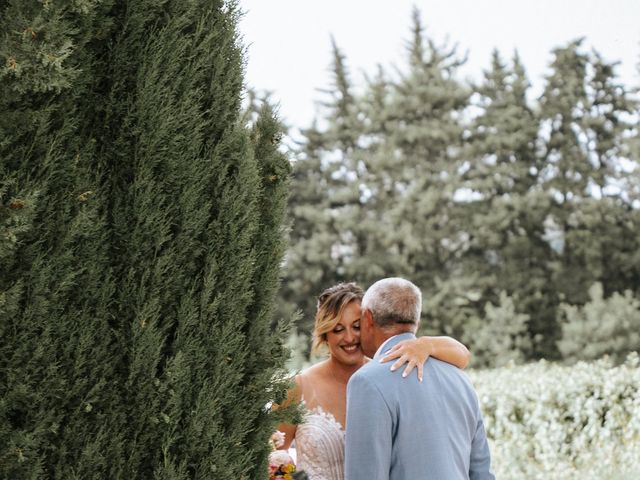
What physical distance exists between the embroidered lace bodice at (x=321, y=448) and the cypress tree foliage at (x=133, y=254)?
1.02m

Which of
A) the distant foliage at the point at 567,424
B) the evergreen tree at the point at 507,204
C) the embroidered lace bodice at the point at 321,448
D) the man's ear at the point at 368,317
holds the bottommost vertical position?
the distant foliage at the point at 567,424

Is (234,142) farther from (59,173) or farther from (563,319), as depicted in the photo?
(563,319)

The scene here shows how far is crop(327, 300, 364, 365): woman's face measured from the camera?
404cm

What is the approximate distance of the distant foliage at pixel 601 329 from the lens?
25.2 metres

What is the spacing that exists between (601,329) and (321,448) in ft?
74.6

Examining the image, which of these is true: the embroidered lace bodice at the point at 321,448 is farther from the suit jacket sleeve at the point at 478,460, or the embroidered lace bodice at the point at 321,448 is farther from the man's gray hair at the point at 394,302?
the man's gray hair at the point at 394,302

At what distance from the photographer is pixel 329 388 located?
4176mm

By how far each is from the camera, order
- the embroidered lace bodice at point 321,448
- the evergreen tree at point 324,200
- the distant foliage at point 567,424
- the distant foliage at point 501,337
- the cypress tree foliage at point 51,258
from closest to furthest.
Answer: the cypress tree foliage at point 51,258 → the embroidered lace bodice at point 321,448 → the distant foliage at point 567,424 → the distant foliage at point 501,337 → the evergreen tree at point 324,200

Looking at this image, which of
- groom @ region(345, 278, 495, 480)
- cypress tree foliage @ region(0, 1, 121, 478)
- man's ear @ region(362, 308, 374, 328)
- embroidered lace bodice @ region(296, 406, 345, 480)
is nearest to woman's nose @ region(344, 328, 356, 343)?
embroidered lace bodice @ region(296, 406, 345, 480)

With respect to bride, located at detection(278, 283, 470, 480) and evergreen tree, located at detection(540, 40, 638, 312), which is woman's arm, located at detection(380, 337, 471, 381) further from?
evergreen tree, located at detection(540, 40, 638, 312)

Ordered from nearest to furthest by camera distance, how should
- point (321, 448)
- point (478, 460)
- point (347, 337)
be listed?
point (478, 460), point (321, 448), point (347, 337)

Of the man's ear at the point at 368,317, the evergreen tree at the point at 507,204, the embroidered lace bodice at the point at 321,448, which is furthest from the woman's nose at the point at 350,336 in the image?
the evergreen tree at the point at 507,204

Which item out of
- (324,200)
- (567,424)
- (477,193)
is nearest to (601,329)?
(477,193)

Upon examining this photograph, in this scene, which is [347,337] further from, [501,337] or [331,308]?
[501,337]
